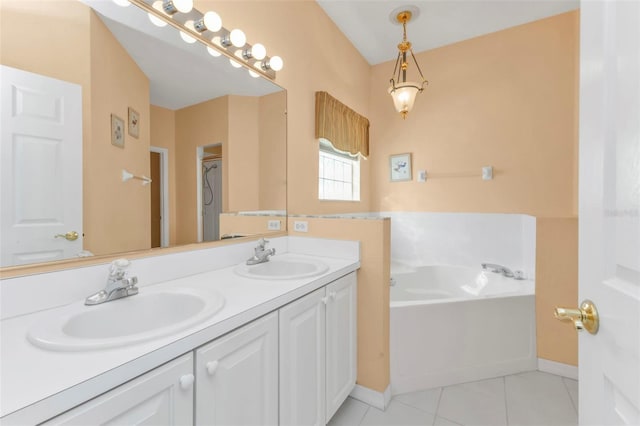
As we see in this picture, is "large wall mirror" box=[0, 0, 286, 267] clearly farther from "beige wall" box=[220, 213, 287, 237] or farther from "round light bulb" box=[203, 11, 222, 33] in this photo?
"round light bulb" box=[203, 11, 222, 33]

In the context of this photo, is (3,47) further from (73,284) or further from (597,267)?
(597,267)

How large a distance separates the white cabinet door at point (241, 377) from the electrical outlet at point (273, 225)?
2.85 feet

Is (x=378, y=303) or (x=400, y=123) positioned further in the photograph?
(x=400, y=123)

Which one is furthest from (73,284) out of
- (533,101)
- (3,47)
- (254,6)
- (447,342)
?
(533,101)

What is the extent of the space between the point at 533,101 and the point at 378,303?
2476 millimetres

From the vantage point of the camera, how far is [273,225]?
1828 mm

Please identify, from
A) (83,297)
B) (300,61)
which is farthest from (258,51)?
(83,297)

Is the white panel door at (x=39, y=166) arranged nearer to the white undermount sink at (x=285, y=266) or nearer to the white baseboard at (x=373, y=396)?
the white undermount sink at (x=285, y=266)

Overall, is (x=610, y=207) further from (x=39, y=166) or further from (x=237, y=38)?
(x=237, y=38)

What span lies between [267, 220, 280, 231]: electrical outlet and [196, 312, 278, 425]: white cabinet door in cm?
87

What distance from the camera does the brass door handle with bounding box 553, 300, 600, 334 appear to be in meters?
0.51

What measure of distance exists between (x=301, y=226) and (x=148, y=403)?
1.28 m

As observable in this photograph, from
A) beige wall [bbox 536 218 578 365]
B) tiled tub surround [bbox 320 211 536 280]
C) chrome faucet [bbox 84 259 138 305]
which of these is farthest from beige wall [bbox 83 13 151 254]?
beige wall [bbox 536 218 578 365]

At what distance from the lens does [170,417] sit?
2.17ft
